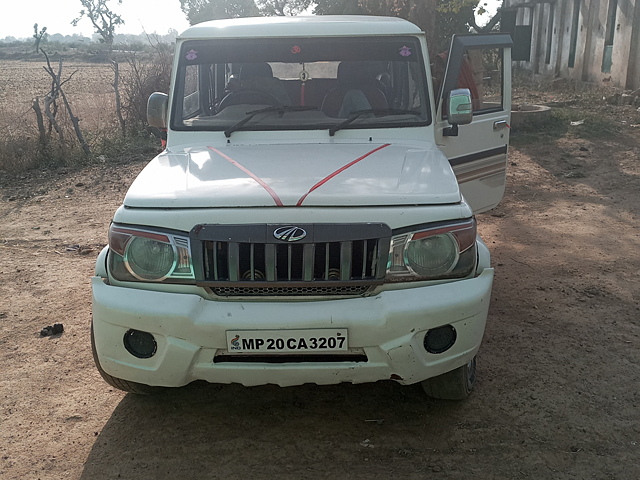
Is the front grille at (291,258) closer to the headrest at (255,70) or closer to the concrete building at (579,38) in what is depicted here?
the headrest at (255,70)

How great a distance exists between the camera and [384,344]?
272cm

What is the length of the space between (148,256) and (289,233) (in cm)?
61

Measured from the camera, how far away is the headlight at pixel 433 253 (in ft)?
9.21

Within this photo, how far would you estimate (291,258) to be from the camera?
277cm

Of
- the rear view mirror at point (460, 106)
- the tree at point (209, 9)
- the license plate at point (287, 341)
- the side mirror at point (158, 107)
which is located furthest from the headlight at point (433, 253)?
the tree at point (209, 9)

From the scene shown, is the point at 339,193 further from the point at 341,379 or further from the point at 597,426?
the point at 597,426

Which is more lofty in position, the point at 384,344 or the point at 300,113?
the point at 300,113

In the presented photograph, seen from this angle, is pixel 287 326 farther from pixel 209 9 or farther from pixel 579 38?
pixel 209 9

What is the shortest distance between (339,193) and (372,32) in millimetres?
1533

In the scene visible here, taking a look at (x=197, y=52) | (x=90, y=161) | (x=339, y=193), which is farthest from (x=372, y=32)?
(x=90, y=161)

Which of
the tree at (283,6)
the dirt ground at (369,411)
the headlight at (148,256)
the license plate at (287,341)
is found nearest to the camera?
the license plate at (287,341)

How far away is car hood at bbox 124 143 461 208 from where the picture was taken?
286 centimetres

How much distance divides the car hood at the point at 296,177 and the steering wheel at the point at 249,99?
409mm

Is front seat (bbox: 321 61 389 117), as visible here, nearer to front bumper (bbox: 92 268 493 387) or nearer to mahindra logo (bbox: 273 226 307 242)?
mahindra logo (bbox: 273 226 307 242)
